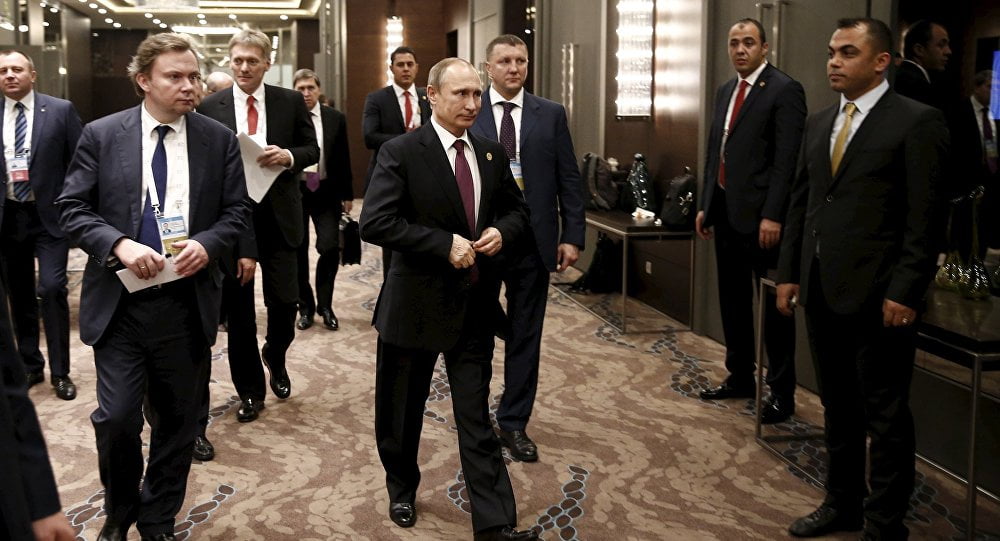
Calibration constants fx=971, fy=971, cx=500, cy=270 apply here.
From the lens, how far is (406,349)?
342cm

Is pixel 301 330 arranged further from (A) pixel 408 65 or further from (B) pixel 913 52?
(B) pixel 913 52

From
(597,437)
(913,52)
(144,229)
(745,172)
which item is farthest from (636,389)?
(144,229)


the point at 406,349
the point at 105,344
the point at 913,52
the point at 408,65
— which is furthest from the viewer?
the point at 408,65

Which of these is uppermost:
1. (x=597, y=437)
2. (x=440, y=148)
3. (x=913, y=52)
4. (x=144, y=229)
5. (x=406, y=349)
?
(x=913, y=52)

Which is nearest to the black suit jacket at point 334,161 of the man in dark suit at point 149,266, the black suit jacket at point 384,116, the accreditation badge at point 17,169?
the black suit jacket at point 384,116

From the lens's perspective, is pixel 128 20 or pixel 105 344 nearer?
pixel 105 344

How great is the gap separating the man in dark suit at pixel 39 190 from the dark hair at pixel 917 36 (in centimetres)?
435

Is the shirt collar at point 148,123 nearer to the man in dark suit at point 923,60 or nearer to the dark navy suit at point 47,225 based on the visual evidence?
the dark navy suit at point 47,225

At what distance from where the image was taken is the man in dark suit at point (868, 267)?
314cm

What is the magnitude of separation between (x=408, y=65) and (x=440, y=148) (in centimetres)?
375

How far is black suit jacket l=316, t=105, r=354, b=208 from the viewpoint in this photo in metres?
6.95

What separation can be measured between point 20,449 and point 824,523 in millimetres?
2828

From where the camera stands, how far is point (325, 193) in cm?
703

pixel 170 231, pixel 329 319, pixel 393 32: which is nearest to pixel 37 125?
pixel 329 319
